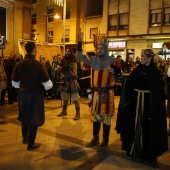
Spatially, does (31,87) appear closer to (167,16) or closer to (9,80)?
(9,80)

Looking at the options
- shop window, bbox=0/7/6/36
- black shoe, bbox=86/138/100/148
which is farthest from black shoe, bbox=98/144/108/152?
shop window, bbox=0/7/6/36

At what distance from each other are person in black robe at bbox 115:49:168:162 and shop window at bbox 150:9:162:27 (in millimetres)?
21119

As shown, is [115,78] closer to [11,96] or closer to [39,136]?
[39,136]

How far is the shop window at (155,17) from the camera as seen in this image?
24.1 meters

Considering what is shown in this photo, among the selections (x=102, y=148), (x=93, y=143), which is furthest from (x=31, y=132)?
(x=102, y=148)

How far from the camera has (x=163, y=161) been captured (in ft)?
14.8

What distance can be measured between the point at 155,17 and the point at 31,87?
21884 mm

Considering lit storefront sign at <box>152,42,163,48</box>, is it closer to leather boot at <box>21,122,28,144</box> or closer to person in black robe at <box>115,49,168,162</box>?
person in black robe at <box>115,49,168,162</box>

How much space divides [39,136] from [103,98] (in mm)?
1703

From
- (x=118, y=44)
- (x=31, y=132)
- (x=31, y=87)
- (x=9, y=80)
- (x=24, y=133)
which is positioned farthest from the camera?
(x=118, y=44)

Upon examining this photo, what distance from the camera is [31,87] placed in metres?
4.69

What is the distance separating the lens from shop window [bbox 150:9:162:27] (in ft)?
79.1

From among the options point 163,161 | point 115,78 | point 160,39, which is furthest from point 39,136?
point 160,39

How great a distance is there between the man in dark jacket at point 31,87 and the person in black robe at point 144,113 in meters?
1.40
